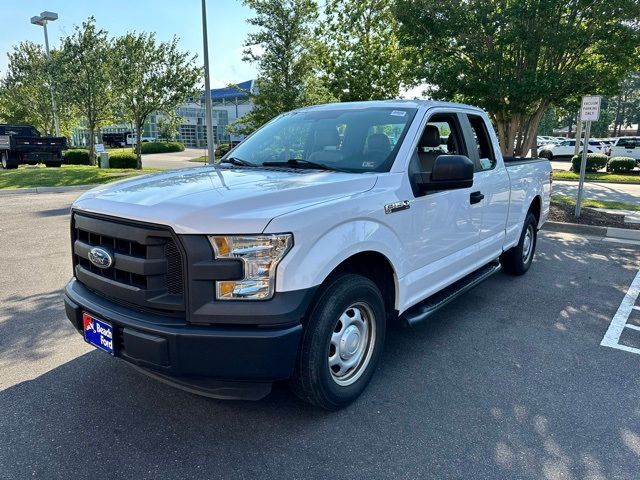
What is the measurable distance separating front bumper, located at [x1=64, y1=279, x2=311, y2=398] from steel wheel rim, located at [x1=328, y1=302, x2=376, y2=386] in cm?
46

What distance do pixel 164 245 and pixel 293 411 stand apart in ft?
4.42

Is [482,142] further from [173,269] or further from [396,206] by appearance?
[173,269]

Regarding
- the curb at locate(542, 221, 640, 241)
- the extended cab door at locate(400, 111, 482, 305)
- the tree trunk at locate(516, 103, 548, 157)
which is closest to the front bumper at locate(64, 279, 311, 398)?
the extended cab door at locate(400, 111, 482, 305)

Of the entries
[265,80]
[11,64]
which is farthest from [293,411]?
[11,64]

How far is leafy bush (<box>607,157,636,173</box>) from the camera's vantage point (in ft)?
72.0

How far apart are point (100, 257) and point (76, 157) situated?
27208 mm

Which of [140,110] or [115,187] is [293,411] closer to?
[115,187]

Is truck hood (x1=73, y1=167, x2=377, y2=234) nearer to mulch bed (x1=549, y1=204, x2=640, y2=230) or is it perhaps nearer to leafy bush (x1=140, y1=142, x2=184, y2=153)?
mulch bed (x1=549, y1=204, x2=640, y2=230)

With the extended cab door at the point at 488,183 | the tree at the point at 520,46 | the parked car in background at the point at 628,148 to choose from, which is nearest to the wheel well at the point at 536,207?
the extended cab door at the point at 488,183

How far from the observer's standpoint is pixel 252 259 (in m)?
2.36

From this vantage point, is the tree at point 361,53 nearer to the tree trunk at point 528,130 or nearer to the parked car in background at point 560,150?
the tree trunk at point 528,130

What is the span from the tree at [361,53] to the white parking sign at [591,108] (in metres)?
6.33

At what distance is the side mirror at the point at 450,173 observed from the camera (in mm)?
3229

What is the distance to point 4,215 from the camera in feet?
32.0
